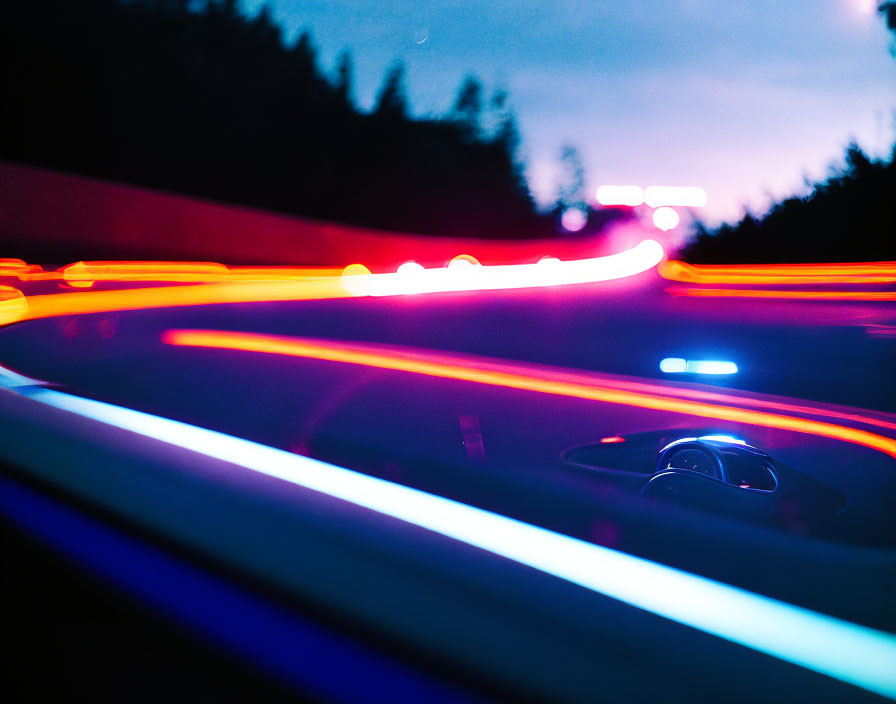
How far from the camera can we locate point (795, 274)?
5.46 m

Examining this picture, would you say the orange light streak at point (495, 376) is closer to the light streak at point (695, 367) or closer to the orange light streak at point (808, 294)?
the light streak at point (695, 367)

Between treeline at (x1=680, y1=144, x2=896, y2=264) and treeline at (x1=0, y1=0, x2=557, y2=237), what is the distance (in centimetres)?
2730

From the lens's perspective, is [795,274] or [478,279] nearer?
[478,279]

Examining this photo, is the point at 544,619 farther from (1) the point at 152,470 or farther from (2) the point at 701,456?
(1) the point at 152,470

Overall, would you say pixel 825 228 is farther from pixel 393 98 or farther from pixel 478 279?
pixel 393 98

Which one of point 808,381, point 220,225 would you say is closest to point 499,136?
point 220,225

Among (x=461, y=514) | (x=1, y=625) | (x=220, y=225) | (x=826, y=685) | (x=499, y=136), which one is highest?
(x=499, y=136)

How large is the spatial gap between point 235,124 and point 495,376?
4384 cm

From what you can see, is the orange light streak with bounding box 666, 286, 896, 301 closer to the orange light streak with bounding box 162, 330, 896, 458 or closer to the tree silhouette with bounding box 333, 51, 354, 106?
the orange light streak with bounding box 162, 330, 896, 458

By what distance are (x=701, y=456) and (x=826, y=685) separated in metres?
0.93

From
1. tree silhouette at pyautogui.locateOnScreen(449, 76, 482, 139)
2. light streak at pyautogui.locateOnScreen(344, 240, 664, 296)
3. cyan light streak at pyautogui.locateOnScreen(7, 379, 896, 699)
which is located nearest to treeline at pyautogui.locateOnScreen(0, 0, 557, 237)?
tree silhouette at pyautogui.locateOnScreen(449, 76, 482, 139)

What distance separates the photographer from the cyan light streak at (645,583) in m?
0.99

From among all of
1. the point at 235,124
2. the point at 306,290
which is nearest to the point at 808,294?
the point at 306,290

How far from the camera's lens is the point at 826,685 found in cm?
95
